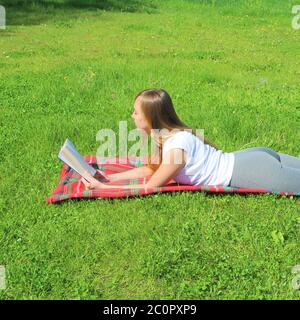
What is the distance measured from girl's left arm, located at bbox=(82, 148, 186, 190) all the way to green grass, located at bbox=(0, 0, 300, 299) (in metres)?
0.13

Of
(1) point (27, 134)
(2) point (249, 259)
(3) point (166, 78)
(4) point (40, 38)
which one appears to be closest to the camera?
(2) point (249, 259)

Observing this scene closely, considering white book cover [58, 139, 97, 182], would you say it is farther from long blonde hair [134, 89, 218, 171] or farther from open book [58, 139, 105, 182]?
long blonde hair [134, 89, 218, 171]

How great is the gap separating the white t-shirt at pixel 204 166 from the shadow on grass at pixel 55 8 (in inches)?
458

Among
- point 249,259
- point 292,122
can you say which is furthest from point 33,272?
point 292,122

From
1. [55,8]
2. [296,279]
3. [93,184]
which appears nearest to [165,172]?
[93,184]

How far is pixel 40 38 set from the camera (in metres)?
13.3

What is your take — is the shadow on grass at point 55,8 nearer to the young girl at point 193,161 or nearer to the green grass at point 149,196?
the green grass at point 149,196

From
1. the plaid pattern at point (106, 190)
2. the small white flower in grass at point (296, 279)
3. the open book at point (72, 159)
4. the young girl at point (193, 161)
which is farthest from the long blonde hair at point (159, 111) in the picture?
the small white flower in grass at point (296, 279)

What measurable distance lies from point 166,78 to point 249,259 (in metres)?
5.43

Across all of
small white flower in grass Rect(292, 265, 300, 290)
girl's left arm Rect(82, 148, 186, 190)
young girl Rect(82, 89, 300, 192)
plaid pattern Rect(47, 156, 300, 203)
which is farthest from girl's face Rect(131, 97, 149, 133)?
small white flower in grass Rect(292, 265, 300, 290)

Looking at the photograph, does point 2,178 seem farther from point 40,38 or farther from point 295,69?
point 40,38

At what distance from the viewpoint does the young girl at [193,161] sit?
468cm

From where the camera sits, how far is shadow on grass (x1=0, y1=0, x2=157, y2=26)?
16.0 metres

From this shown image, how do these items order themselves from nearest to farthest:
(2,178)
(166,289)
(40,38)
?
(166,289)
(2,178)
(40,38)
